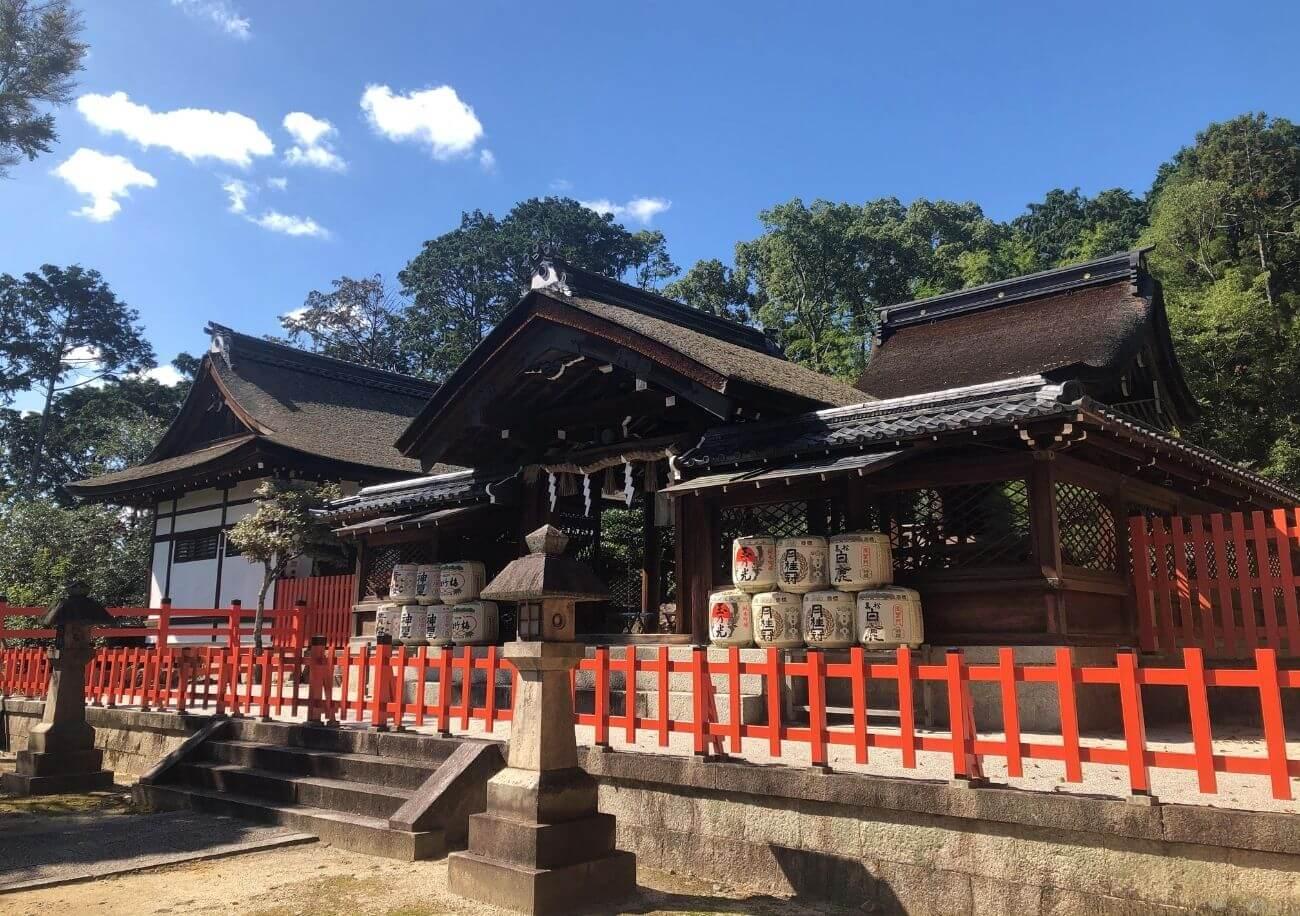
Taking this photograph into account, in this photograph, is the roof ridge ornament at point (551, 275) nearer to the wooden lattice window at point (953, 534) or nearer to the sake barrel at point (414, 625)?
the sake barrel at point (414, 625)

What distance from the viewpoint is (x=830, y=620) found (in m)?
8.93

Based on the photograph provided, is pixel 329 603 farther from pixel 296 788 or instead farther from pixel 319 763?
pixel 296 788

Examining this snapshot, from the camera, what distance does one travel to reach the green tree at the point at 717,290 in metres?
42.2

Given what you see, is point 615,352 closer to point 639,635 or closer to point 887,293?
point 639,635

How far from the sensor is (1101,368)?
13867 millimetres

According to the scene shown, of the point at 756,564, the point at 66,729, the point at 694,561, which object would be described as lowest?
the point at 66,729

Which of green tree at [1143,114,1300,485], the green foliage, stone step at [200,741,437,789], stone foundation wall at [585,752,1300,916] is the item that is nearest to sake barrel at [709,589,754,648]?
stone foundation wall at [585,752,1300,916]

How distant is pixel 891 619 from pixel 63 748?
31.1 ft

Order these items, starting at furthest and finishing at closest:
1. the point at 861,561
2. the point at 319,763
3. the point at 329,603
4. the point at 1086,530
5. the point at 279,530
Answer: the point at 279,530
the point at 329,603
the point at 1086,530
the point at 861,561
the point at 319,763

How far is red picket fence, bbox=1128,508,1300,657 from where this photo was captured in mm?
9094

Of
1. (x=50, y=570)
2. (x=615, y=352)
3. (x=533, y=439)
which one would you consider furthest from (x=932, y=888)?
(x=50, y=570)

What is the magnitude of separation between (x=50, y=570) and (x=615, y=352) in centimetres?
1885

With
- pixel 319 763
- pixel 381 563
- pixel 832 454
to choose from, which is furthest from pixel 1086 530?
pixel 381 563

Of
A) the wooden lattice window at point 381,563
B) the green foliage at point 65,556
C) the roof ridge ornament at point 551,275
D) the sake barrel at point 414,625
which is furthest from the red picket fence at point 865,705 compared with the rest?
the green foliage at point 65,556
